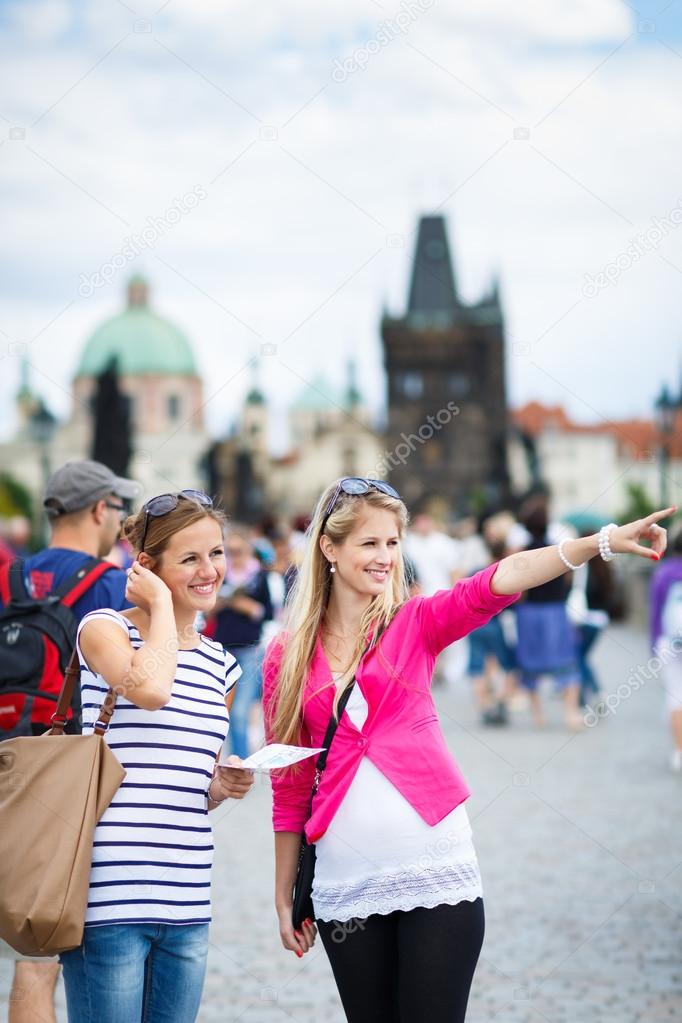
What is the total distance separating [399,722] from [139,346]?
12135cm

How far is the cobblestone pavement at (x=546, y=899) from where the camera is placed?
5188 millimetres

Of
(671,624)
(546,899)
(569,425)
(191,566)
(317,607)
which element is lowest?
(546,899)

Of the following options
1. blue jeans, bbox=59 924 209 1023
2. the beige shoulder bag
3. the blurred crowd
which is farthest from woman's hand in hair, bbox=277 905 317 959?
the blurred crowd

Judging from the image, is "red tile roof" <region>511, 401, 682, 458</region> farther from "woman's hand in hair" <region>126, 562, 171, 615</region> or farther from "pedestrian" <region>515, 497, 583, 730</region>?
"woman's hand in hair" <region>126, 562, 171, 615</region>

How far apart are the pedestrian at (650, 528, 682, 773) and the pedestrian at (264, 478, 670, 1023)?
630 centimetres

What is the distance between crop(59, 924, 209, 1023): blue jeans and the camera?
2947mm

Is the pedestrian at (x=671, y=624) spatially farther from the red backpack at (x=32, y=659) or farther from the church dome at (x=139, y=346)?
the church dome at (x=139, y=346)

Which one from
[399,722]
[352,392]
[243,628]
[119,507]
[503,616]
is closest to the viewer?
[399,722]

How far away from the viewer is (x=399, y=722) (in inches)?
125

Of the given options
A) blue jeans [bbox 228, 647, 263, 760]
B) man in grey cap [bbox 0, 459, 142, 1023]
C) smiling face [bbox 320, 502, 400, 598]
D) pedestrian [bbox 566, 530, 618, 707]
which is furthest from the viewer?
pedestrian [bbox 566, 530, 618, 707]

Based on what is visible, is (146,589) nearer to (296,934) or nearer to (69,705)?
(69,705)

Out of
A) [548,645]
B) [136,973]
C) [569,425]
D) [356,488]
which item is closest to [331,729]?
[356,488]

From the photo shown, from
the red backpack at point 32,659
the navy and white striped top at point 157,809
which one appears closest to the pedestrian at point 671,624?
the red backpack at point 32,659

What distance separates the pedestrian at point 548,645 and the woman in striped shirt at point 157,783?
→ 10.2m
